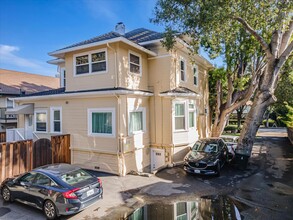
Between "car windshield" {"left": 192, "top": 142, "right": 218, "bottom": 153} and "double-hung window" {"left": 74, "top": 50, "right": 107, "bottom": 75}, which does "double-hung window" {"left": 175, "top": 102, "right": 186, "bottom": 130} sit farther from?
"double-hung window" {"left": 74, "top": 50, "right": 107, "bottom": 75}

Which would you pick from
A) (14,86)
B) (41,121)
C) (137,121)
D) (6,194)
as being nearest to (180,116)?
(137,121)

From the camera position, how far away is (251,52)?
15750 millimetres

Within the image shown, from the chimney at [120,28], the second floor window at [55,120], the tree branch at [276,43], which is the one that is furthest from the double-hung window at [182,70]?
the second floor window at [55,120]

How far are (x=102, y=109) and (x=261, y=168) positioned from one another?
1076 centimetres

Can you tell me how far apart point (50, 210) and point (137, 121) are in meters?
7.19

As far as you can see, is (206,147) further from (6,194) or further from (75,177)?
(6,194)

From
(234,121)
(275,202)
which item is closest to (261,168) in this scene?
(275,202)

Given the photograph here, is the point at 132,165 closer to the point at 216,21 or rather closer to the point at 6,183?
the point at 6,183

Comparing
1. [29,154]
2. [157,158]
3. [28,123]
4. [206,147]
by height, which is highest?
[28,123]

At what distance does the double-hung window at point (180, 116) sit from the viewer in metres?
13.5

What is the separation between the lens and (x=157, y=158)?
1349cm

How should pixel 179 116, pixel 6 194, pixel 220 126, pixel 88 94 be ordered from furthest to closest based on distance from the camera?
pixel 220 126 < pixel 179 116 < pixel 88 94 < pixel 6 194

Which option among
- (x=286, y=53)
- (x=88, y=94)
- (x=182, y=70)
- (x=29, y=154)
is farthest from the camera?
(x=182, y=70)

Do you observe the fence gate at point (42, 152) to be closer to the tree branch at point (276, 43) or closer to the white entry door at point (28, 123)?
the white entry door at point (28, 123)
